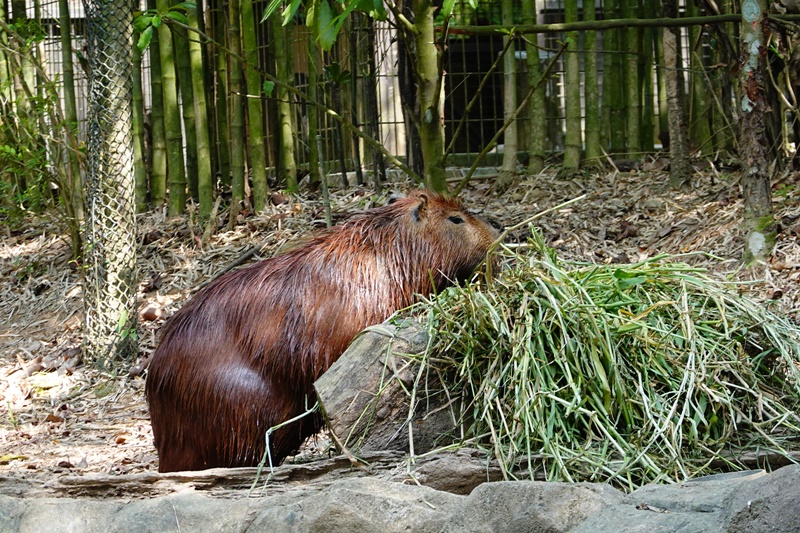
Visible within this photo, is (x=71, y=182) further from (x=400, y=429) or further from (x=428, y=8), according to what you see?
(x=400, y=429)

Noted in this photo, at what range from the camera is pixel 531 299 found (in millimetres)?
3375

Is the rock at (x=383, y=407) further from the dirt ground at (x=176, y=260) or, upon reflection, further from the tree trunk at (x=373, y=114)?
the tree trunk at (x=373, y=114)

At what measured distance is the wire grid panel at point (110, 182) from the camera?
6.41 meters

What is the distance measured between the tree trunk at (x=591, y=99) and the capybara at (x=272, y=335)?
3.91 m

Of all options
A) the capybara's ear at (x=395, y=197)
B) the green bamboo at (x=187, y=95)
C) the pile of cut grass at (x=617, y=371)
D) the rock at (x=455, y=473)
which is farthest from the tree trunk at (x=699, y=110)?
the rock at (x=455, y=473)

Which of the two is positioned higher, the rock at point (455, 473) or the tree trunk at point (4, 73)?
the tree trunk at point (4, 73)

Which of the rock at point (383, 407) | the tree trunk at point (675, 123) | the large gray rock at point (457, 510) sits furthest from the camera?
the tree trunk at point (675, 123)

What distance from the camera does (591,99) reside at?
7957mm

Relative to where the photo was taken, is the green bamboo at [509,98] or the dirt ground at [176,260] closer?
the dirt ground at [176,260]

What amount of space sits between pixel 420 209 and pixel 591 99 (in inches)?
155

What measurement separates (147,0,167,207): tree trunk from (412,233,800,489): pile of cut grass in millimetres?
5511

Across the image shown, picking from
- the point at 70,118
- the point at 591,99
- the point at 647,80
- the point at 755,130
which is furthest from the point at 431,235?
the point at 70,118

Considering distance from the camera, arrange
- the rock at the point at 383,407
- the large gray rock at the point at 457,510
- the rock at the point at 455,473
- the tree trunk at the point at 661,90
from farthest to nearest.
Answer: the tree trunk at the point at 661,90, the rock at the point at 383,407, the rock at the point at 455,473, the large gray rock at the point at 457,510

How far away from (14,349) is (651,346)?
17.2ft
